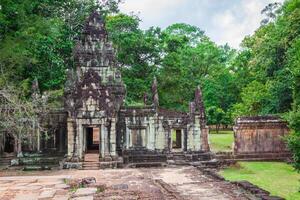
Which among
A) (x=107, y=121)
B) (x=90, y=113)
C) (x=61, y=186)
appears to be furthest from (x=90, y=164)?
(x=61, y=186)

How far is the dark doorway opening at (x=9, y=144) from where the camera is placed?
1061 inches

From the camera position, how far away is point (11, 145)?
27.3 meters

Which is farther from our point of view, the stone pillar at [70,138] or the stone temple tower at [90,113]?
the stone pillar at [70,138]

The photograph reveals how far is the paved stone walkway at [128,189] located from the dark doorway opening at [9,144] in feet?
26.0

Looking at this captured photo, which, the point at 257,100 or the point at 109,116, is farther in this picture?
the point at 257,100

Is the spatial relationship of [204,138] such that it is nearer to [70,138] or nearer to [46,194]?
[70,138]

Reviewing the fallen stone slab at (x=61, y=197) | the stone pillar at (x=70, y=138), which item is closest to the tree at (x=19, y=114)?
the stone pillar at (x=70, y=138)

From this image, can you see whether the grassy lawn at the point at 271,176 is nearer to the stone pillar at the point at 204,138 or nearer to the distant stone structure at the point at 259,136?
the distant stone structure at the point at 259,136

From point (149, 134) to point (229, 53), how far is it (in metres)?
41.9

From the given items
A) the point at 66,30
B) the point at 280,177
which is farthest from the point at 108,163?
the point at 66,30

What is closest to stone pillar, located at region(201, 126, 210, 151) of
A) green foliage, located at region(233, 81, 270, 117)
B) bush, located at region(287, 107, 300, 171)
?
green foliage, located at region(233, 81, 270, 117)

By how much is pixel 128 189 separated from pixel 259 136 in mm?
16852

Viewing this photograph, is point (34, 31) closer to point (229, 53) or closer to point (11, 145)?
point (11, 145)

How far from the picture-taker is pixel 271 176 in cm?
2397
